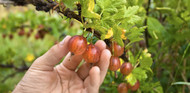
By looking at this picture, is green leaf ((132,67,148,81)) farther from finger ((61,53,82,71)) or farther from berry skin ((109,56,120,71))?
finger ((61,53,82,71))

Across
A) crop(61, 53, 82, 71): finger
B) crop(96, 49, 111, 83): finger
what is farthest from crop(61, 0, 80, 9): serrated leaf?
crop(61, 53, 82, 71): finger

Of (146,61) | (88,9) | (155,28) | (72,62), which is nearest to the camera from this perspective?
(88,9)

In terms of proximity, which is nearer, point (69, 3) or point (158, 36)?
point (69, 3)

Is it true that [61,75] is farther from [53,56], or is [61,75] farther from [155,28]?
[155,28]

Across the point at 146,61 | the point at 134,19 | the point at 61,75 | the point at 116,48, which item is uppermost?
the point at 134,19

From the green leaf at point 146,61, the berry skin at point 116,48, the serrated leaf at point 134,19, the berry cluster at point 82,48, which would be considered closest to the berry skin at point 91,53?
the berry cluster at point 82,48

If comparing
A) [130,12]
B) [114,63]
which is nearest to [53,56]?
[114,63]
